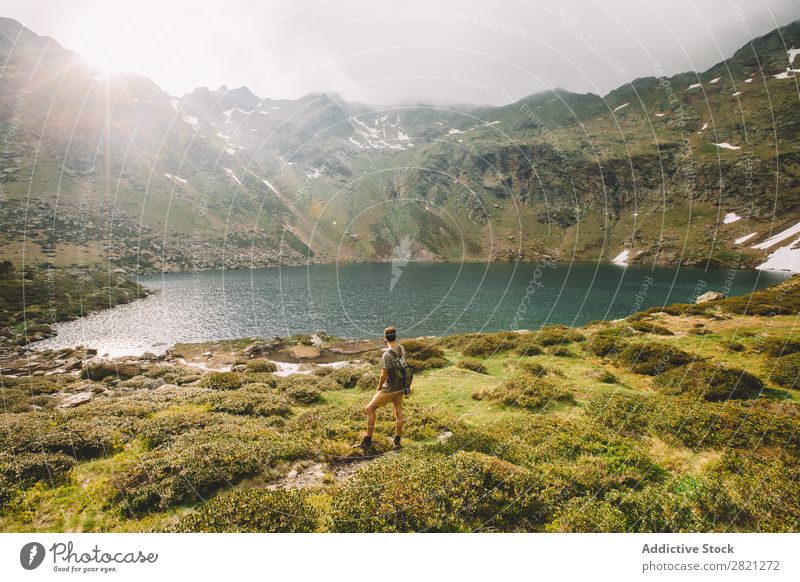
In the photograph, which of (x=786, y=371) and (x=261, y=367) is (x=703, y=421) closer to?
(x=786, y=371)

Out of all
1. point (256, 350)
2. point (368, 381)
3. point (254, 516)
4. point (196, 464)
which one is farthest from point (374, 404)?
point (256, 350)

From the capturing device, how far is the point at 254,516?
7570 mm

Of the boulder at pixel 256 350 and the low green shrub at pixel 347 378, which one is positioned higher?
the low green shrub at pixel 347 378

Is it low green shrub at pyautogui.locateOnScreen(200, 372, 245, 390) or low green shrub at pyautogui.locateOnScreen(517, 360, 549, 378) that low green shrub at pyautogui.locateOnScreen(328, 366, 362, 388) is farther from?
low green shrub at pyautogui.locateOnScreen(517, 360, 549, 378)

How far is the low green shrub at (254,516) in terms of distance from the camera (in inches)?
289

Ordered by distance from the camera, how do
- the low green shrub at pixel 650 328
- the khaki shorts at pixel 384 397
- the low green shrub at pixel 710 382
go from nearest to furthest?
1. the khaki shorts at pixel 384 397
2. the low green shrub at pixel 710 382
3. the low green shrub at pixel 650 328

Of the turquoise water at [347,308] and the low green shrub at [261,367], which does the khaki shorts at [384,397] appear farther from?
the turquoise water at [347,308]

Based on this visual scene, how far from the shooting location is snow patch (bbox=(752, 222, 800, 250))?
170 metres

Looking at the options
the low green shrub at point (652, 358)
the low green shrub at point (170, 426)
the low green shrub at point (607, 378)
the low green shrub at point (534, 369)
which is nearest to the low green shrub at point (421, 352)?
the low green shrub at point (534, 369)

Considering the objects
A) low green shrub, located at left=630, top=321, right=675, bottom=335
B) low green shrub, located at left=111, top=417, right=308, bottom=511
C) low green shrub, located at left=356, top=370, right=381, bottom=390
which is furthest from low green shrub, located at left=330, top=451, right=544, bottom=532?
low green shrub, located at left=630, top=321, right=675, bottom=335

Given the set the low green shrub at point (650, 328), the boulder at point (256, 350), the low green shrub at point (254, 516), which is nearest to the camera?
the low green shrub at point (254, 516)

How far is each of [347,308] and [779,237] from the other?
22634cm

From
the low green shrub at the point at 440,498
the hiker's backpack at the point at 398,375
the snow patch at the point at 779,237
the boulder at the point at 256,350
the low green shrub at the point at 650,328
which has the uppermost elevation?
the snow patch at the point at 779,237
